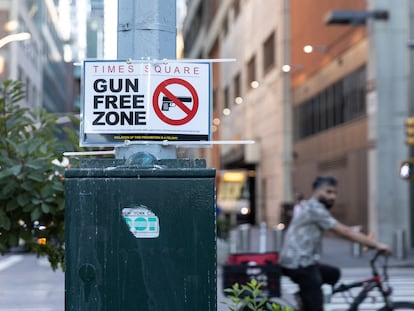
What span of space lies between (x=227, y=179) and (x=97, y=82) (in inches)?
1830

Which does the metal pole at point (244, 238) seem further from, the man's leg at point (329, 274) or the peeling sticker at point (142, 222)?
the peeling sticker at point (142, 222)

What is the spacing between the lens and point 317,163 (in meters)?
39.5

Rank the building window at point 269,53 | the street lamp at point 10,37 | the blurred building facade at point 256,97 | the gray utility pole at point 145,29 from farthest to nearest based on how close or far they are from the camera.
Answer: the building window at point 269,53
the blurred building facade at point 256,97
the street lamp at point 10,37
the gray utility pole at point 145,29

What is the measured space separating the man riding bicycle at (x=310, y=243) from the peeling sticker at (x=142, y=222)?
3.97m

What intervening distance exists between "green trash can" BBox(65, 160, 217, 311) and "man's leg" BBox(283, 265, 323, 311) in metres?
4.06

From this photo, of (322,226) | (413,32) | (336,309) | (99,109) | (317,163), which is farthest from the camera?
(317,163)

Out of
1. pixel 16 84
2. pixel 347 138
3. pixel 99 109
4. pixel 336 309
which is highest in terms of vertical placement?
pixel 347 138

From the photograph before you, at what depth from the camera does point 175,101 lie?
4410mm

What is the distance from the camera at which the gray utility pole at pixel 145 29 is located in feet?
14.8

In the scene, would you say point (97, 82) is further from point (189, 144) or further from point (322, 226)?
point (322, 226)

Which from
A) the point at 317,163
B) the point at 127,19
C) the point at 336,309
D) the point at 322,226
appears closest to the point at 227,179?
the point at 317,163

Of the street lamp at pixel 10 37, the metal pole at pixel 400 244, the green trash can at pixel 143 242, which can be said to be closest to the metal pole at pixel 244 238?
the metal pole at pixel 400 244

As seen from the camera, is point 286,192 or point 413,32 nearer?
point 413,32

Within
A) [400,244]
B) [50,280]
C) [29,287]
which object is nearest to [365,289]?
[29,287]
